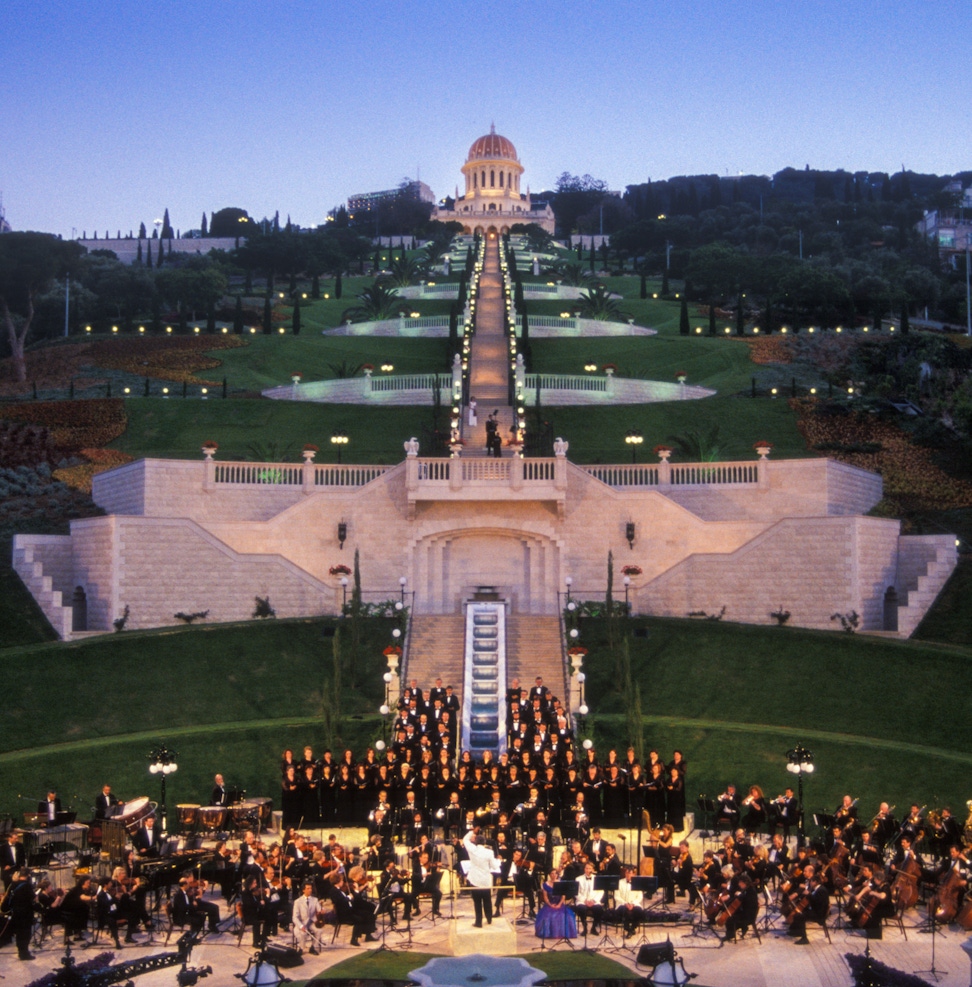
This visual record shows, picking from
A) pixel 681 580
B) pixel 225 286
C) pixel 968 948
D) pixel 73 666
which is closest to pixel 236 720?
pixel 73 666

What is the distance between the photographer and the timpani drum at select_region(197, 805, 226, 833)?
2494 cm

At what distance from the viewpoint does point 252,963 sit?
18406 millimetres

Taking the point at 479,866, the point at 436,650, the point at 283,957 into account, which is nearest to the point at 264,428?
the point at 436,650

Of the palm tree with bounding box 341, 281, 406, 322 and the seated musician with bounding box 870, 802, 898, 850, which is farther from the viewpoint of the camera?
the palm tree with bounding box 341, 281, 406, 322

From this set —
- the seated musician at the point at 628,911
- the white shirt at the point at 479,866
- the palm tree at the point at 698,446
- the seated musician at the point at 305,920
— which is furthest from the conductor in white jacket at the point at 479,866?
the palm tree at the point at 698,446

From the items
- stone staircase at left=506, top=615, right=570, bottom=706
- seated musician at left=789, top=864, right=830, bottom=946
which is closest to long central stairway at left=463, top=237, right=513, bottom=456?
stone staircase at left=506, top=615, right=570, bottom=706

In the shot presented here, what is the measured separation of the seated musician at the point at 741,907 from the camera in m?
20.3

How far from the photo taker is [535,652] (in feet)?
111

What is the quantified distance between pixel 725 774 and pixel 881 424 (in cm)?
2198

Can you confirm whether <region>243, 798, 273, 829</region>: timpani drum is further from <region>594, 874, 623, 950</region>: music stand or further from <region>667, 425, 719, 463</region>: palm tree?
<region>667, 425, 719, 463</region>: palm tree

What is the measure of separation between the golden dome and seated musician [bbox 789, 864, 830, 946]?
125519mm

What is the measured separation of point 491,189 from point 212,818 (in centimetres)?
12077

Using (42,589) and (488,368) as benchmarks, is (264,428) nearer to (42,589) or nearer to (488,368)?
(488,368)

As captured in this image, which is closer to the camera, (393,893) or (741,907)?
(741,907)
